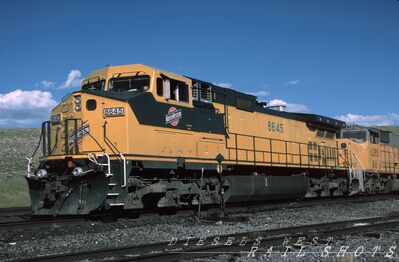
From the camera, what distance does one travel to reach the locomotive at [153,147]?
12.0 metres

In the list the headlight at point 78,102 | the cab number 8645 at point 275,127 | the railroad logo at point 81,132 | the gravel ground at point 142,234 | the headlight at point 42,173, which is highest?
the headlight at point 78,102

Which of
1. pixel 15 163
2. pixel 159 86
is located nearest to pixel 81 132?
pixel 159 86

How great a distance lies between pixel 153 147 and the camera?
13.1 meters

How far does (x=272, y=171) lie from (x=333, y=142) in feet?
21.8

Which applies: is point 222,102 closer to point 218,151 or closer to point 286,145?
point 218,151

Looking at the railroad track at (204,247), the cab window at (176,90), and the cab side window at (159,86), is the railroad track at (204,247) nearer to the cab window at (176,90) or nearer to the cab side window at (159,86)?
the cab side window at (159,86)

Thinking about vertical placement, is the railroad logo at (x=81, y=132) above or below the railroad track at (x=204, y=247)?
above

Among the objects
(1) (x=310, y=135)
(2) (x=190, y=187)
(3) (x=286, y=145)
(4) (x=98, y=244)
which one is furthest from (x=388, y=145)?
(4) (x=98, y=244)

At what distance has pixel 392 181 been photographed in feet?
94.1

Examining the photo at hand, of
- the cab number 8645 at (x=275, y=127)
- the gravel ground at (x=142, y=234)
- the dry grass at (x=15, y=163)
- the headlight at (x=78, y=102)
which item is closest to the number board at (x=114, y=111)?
the headlight at (x=78, y=102)

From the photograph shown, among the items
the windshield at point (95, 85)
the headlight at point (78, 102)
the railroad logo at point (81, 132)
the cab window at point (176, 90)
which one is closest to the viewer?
the railroad logo at point (81, 132)

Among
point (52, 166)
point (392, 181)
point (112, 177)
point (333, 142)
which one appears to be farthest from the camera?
point (392, 181)

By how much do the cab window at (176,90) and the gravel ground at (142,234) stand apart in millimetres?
3504

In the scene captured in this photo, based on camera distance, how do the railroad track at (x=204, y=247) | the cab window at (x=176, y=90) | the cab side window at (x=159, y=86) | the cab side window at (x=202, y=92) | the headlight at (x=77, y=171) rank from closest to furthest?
the railroad track at (x=204, y=247) < the headlight at (x=77, y=171) < the cab side window at (x=159, y=86) < the cab window at (x=176, y=90) < the cab side window at (x=202, y=92)
